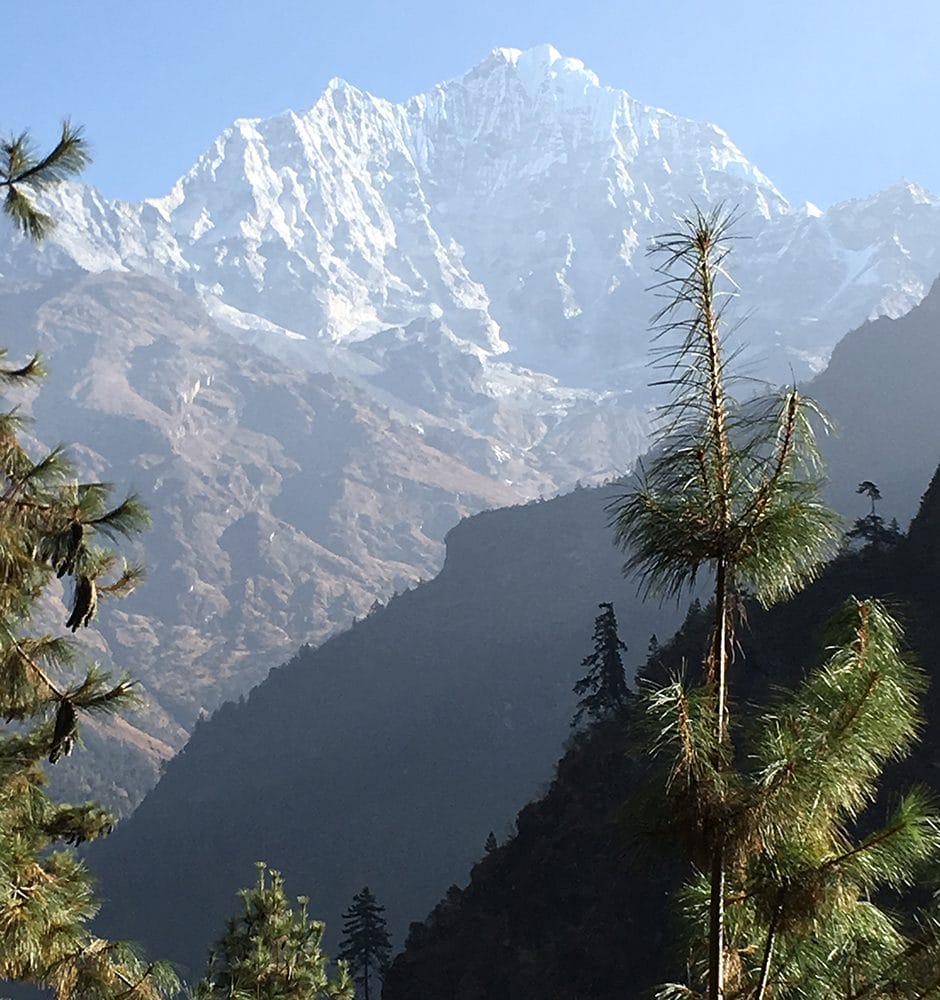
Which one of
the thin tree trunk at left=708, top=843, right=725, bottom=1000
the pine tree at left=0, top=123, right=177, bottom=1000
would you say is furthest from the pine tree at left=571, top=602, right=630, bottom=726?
the thin tree trunk at left=708, top=843, right=725, bottom=1000

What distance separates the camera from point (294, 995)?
2803 centimetres

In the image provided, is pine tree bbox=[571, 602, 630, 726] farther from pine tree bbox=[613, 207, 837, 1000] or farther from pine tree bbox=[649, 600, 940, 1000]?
pine tree bbox=[613, 207, 837, 1000]

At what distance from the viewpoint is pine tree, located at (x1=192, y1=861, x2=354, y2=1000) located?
28375mm

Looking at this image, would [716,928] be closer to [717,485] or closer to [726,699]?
[726,699]

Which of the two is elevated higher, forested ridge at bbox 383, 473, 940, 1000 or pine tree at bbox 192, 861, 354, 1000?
forested ridge at bbox 383, 473, 940, 1000

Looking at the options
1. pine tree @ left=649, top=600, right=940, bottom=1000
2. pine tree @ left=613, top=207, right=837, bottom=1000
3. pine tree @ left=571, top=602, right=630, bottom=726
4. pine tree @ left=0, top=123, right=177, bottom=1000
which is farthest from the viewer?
pine tree @ left=571, top=602, right=630, bottom=726

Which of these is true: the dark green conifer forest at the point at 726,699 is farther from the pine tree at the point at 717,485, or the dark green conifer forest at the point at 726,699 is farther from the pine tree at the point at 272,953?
the pine tree at the point at 272,953

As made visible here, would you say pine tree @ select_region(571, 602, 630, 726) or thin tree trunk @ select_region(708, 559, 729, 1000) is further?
pine tree @ select_region(571, 602, 630, 726)

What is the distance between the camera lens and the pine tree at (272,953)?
28375mm

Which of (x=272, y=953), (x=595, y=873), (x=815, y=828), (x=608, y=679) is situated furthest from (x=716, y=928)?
(x=608, y=679)

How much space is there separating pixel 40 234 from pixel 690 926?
8881 millimetres

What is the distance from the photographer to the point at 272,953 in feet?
98.5

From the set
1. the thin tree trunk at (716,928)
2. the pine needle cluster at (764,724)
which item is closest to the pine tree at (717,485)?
the pine needle cluster at (764,724)

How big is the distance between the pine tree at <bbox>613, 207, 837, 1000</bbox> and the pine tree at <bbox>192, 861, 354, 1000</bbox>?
1029 inches
